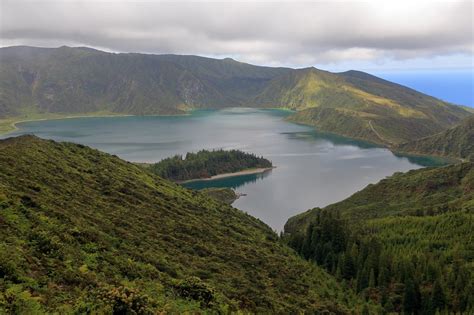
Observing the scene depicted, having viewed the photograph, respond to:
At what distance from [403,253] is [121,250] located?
2861 inches

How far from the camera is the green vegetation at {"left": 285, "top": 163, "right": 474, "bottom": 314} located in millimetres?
78562

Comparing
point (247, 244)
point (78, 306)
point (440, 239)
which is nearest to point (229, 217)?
point (247, 244)

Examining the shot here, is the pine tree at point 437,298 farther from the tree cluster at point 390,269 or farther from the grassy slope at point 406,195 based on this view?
the grassy slope at point 406,195

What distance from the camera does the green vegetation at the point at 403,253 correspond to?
78.6m

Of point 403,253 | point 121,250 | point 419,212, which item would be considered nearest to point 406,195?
point 419,212

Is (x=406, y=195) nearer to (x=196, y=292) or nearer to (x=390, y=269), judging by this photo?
(x=390, y=269)

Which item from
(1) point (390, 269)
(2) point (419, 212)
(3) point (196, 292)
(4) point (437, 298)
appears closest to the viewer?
(3) point (196, 292)

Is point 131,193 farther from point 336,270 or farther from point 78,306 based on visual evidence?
point 78,306

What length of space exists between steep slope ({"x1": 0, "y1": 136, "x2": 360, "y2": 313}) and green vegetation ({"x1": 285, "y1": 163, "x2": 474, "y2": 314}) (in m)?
8.82

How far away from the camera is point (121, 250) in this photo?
52.7 meters

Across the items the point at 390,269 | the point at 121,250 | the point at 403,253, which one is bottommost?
the point at 390,269

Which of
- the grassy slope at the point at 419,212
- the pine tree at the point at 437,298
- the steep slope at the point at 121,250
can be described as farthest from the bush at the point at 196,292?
the grassy slope at the point at 419,212

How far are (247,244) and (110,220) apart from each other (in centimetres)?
3353

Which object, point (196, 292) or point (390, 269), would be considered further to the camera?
point (390, 269)
